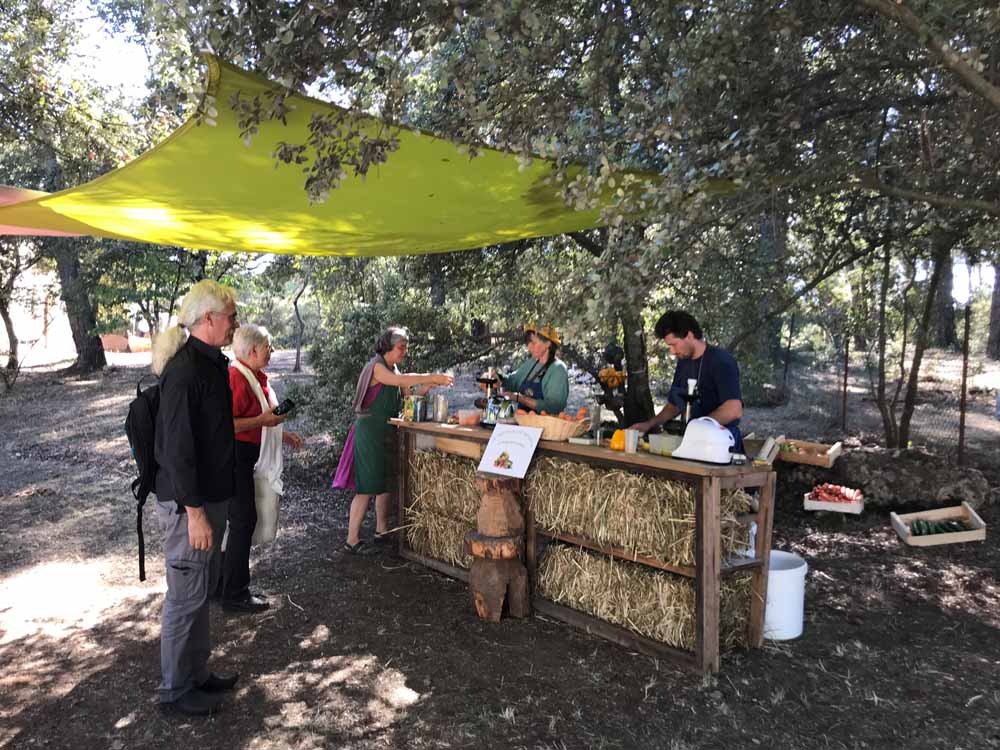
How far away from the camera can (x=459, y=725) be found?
3053mm

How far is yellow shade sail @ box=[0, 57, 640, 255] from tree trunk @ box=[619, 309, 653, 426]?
1641 millimetres

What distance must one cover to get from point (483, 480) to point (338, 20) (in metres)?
2.45

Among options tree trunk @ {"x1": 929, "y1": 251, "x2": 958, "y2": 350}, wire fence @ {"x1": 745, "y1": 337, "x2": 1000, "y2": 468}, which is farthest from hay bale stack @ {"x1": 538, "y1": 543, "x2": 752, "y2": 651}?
tree trunk @ {"x1": 929, "y1": 251, "x2": 958, "y2": 350}

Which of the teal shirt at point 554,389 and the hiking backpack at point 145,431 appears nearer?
the hiking backpack at point 145,431

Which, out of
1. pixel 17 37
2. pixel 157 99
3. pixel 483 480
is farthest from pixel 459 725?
pixel 17 37

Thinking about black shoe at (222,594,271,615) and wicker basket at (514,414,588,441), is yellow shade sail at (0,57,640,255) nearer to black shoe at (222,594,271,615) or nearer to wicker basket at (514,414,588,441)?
wicker basket at (514,414,588,441)

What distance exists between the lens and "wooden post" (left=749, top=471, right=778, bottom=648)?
3672 millimetres

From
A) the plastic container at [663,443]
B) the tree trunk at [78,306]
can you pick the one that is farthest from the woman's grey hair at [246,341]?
the tree trunk at [78,306]

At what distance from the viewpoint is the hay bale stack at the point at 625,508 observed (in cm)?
362

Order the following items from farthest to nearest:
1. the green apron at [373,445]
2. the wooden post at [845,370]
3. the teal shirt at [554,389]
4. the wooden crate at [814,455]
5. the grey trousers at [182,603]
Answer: the wooden post at [845,370]
the wooden crate at [814,455]
the green apron at [373,445]
the teal shirt at [554,389]
the grey trousers at [182,603]

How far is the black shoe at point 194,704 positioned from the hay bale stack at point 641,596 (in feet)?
6.13

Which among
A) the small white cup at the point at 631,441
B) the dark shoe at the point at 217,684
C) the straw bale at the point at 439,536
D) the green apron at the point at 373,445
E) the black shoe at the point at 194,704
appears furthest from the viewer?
the green apron at the point at 373,445

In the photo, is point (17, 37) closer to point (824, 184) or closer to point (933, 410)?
point (824, 184)

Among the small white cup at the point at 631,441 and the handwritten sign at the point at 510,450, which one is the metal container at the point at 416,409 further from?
the small white cup at the point at 631,441
